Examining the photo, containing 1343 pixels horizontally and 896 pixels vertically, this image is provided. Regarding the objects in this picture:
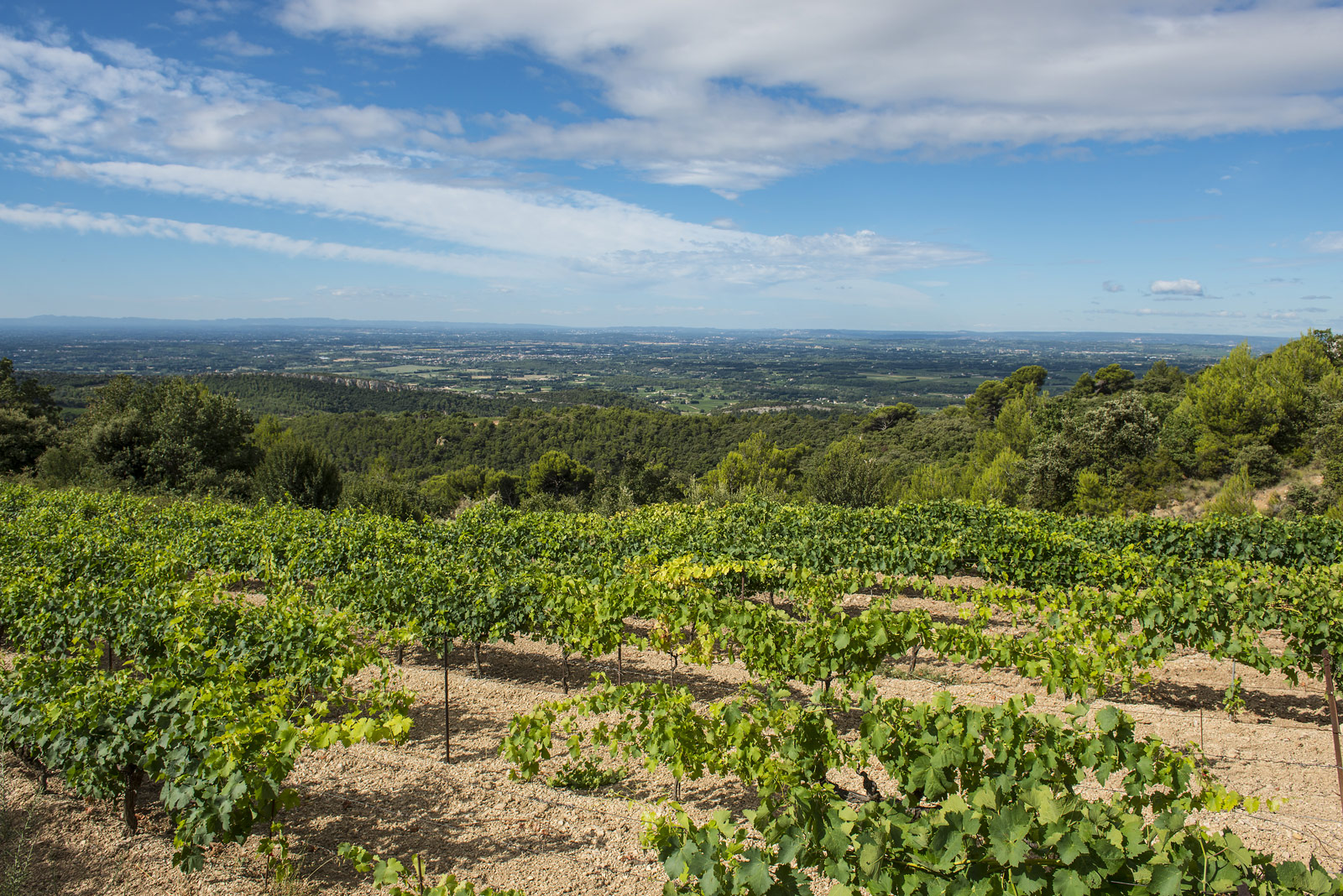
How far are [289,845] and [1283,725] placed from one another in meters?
9.74

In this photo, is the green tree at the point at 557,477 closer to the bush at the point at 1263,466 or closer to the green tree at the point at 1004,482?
the green tree at the point at 1004,482

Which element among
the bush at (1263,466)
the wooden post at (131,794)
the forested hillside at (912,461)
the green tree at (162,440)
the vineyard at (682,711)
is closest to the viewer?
the vineyard at (682,711)

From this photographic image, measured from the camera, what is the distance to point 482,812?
521 cm

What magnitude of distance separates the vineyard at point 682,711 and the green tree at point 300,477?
1469cm

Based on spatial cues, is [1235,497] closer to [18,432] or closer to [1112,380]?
[1112,380]

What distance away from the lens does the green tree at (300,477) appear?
26.5 meters

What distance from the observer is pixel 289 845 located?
4.63m

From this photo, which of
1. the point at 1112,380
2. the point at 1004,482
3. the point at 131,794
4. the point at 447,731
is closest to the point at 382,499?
the point at 447,731

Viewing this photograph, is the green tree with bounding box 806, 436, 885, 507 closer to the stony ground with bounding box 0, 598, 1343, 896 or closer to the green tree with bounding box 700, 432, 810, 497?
the green tree with bounding box 700, 432, 810, 497

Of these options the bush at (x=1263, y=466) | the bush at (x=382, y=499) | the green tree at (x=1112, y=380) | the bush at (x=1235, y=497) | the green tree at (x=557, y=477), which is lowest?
the green tree at (x=557, y=477)

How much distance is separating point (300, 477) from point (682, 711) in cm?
2674

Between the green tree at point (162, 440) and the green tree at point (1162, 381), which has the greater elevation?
the green tree at point (1162, 381)

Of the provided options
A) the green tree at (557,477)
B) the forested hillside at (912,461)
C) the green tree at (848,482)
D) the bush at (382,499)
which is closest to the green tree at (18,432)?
the forested hillside at (912,461)

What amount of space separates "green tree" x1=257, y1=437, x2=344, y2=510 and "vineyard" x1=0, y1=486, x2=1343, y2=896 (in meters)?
14.7
